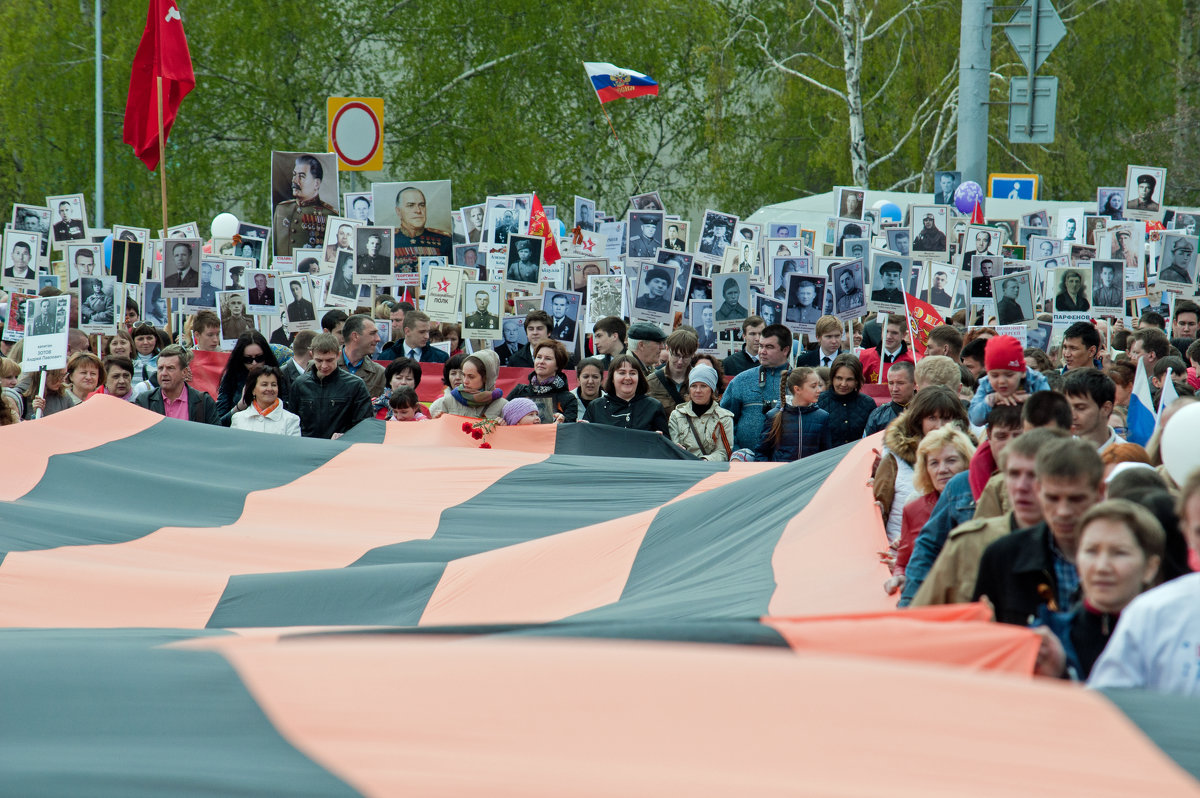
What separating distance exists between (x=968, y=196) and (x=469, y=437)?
11.2m

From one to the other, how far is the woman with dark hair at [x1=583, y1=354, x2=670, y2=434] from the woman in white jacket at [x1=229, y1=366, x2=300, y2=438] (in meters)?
2.02

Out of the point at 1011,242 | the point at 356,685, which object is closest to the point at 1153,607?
the point at 356,685

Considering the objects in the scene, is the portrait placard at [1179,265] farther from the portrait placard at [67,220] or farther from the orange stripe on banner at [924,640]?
the orange stripe on banner at [924,640]

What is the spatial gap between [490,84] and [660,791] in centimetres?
2619

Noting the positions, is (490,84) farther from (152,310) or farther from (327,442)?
(327,442)

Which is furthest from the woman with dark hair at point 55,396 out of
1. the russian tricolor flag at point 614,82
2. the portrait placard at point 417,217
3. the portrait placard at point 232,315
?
the russian tricolor flag at point 614,82

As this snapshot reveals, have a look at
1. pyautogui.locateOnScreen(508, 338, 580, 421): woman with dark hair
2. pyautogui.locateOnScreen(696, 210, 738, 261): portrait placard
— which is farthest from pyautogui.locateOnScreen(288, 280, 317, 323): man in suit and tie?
pyautogui.locateOnScreen(696, 210, 738, 261): portrait placard

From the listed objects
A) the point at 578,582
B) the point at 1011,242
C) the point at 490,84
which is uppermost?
the point at 490,84

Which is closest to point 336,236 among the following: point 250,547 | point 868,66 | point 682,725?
point 250,547

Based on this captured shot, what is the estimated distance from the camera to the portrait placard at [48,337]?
377 inches

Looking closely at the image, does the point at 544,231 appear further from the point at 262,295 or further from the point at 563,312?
the point at 262,295

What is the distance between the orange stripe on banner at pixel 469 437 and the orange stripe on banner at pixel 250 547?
284 millimetres

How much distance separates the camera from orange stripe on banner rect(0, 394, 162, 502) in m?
7.96

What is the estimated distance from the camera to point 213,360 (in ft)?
39.3
